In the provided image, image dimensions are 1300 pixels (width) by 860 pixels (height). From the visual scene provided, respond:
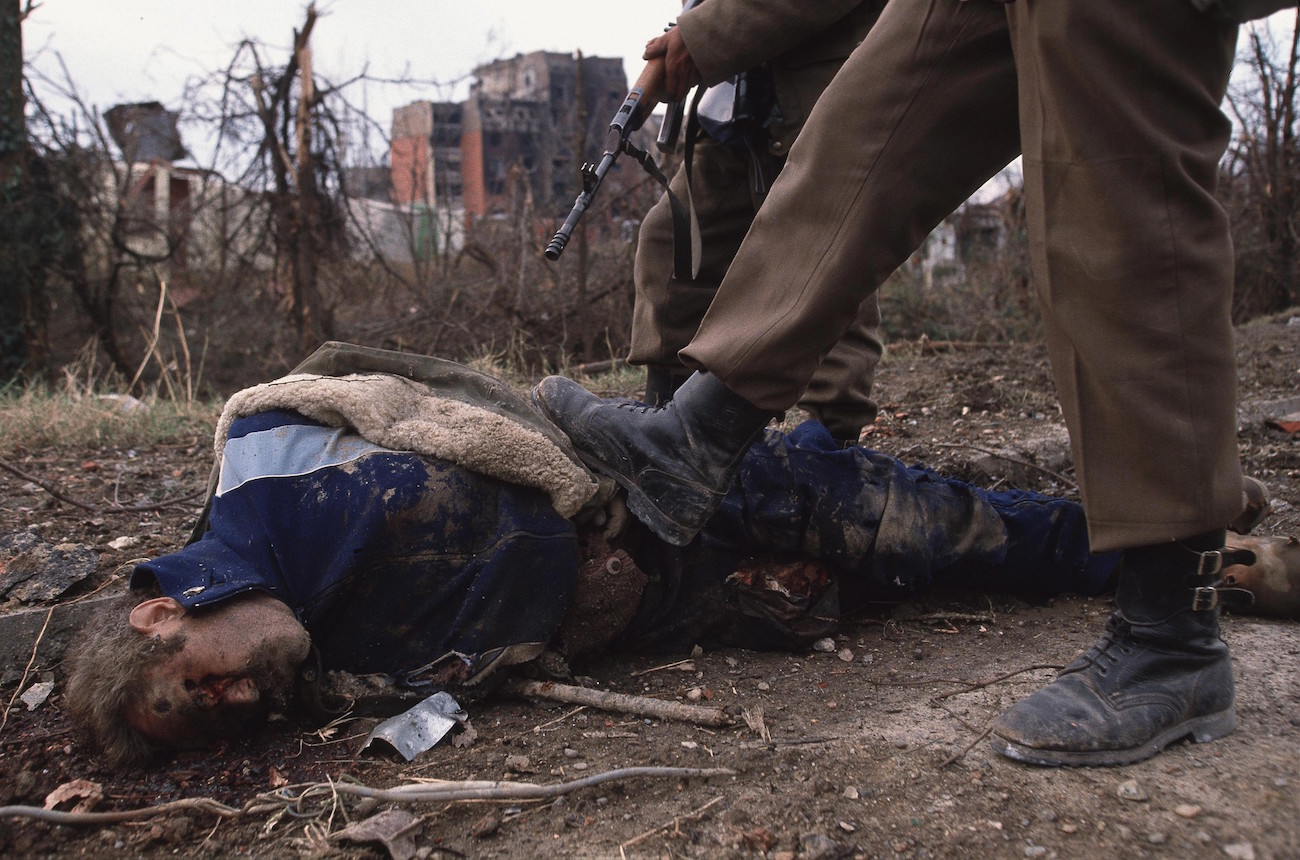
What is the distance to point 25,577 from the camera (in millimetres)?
2141

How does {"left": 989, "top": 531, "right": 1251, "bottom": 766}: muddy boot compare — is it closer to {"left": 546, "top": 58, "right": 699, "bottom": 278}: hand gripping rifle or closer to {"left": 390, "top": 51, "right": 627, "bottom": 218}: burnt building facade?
{"left": 546, "top": 58, "right": 699, "bottom": 278}: hand gripping rifle

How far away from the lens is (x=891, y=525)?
1.89 m

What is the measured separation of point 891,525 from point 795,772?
684 millimetres

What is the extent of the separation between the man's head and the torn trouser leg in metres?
0.85

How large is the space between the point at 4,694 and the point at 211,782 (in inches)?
27.6

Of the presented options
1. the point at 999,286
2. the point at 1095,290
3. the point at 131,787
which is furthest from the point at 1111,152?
the point at 999,286

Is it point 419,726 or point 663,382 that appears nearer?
point 419,726

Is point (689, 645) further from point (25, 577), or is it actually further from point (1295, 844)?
point (25, 577)

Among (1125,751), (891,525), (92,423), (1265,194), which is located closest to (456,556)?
A: (891,525)

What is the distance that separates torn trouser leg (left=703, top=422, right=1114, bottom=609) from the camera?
1872 mm

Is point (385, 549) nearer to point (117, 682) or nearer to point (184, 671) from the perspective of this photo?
point (184, 671)

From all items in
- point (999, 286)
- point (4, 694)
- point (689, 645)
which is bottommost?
point (4, 694)

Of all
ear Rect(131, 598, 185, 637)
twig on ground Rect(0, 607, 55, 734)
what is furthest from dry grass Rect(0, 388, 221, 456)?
ear Rect(131, 598, 185, 637)

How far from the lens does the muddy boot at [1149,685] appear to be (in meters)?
1.29
